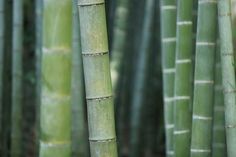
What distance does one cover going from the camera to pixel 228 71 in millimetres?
1440

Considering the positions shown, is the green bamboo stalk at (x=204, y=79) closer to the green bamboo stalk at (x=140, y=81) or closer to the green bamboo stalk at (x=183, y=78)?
the green bamboo stalk at (x=183, y=78)

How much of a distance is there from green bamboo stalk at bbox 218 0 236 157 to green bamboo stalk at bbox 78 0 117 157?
0.39 m

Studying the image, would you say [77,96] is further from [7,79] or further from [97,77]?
[7,79]

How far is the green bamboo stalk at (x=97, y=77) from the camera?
48.0 inches

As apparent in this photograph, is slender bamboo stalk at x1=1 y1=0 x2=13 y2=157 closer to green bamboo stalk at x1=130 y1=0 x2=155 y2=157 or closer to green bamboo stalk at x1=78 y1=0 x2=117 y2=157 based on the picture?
green bamboo stalk at x1=130 y1=0 x2=155 y2=157

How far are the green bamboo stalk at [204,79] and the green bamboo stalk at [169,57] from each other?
216mm

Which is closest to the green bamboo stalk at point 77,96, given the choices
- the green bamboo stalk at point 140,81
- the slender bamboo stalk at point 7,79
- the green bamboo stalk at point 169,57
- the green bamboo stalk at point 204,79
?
the green bamboo stalk at point 169,57

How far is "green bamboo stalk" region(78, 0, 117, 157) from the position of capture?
122cm

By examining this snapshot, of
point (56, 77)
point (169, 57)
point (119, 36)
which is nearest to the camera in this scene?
point (56, 77)

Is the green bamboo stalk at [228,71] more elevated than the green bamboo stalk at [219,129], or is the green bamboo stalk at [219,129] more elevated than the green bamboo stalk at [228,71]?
the green bamboo stalk at [228,71]

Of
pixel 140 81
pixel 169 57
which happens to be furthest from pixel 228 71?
pixel 140 81

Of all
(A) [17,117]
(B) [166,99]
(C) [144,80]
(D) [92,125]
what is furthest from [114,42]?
(D) [92,125]

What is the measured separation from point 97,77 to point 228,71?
0.43 m

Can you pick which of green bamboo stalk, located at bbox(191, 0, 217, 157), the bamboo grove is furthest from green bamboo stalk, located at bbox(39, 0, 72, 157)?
green bamboo stalk, located at bbox(191, 0, 217, 157)
